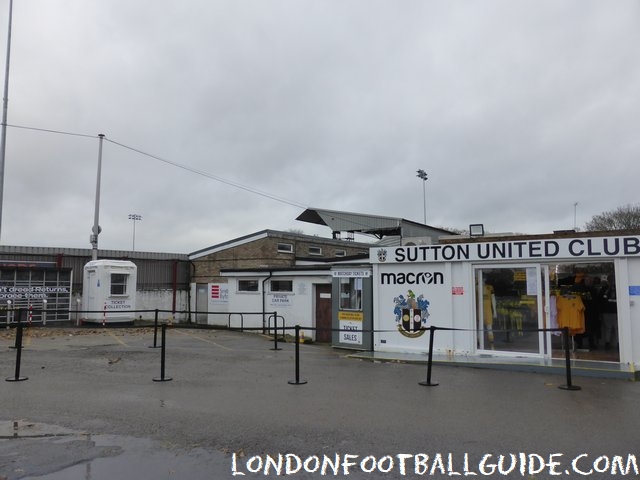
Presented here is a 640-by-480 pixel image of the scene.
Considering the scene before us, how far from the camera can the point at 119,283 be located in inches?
918

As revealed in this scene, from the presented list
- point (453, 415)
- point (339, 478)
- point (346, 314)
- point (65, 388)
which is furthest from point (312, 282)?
point (339, 478)

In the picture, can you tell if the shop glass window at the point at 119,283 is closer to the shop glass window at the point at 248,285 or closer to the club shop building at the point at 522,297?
the shop glass window at the point at 248,285

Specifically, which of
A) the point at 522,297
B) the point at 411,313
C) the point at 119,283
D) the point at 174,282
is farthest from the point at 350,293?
the point at 174,282

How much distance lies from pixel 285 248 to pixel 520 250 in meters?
A: 18.0

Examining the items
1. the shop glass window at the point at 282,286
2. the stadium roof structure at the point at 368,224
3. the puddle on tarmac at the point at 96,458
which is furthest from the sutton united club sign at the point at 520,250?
the stadium roof structure at the point at 368,224

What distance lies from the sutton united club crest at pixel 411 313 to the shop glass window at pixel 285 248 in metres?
15.1

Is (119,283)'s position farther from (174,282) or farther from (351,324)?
(351,324)

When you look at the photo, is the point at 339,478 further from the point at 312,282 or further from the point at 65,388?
the point at 312,282

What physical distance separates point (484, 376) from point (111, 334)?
562 inches

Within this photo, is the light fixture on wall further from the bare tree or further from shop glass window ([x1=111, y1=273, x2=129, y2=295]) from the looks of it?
the bare tree

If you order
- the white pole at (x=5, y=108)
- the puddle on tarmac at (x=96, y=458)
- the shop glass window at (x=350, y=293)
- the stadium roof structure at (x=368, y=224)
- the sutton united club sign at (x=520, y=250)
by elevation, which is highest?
the white pole at (x=5, y=108)

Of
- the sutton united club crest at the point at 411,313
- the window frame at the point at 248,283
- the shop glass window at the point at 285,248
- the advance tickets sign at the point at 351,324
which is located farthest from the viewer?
the shop glass window at the point at 285,248

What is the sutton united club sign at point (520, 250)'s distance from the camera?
36.7ft

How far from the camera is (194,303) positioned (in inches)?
1168
